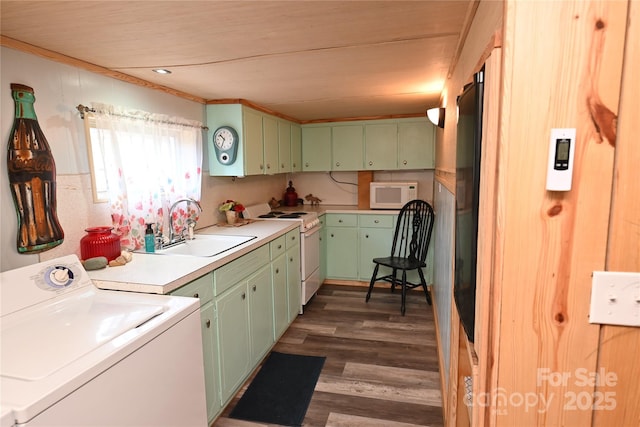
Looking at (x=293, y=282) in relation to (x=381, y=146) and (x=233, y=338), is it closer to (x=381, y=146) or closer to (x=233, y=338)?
(x=233, y=338)

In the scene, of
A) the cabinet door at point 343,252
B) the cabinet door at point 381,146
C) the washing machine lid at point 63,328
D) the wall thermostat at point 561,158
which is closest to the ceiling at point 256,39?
the wall thermostat at point 561,158

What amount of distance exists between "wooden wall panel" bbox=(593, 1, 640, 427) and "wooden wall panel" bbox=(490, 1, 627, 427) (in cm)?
2

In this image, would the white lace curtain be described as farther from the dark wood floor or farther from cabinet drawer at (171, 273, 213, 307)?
the dark wood floor

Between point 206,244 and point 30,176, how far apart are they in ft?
3.93

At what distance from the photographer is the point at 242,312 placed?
7.58 ft

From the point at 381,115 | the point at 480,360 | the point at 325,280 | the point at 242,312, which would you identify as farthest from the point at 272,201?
the point at 480,360

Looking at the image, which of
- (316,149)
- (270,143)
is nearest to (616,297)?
(270,143)

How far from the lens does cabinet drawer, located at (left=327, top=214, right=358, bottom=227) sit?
166 inches

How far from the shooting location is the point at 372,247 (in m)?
4.20

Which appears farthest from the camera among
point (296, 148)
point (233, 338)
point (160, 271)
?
point (296, 148)

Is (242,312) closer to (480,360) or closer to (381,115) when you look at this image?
(480,360)

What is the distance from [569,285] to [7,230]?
2105mm

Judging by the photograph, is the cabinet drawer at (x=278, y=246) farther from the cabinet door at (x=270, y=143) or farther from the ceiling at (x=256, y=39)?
the ceiling at (x=256, y=39)

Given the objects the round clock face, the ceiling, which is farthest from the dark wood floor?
the ceiling
